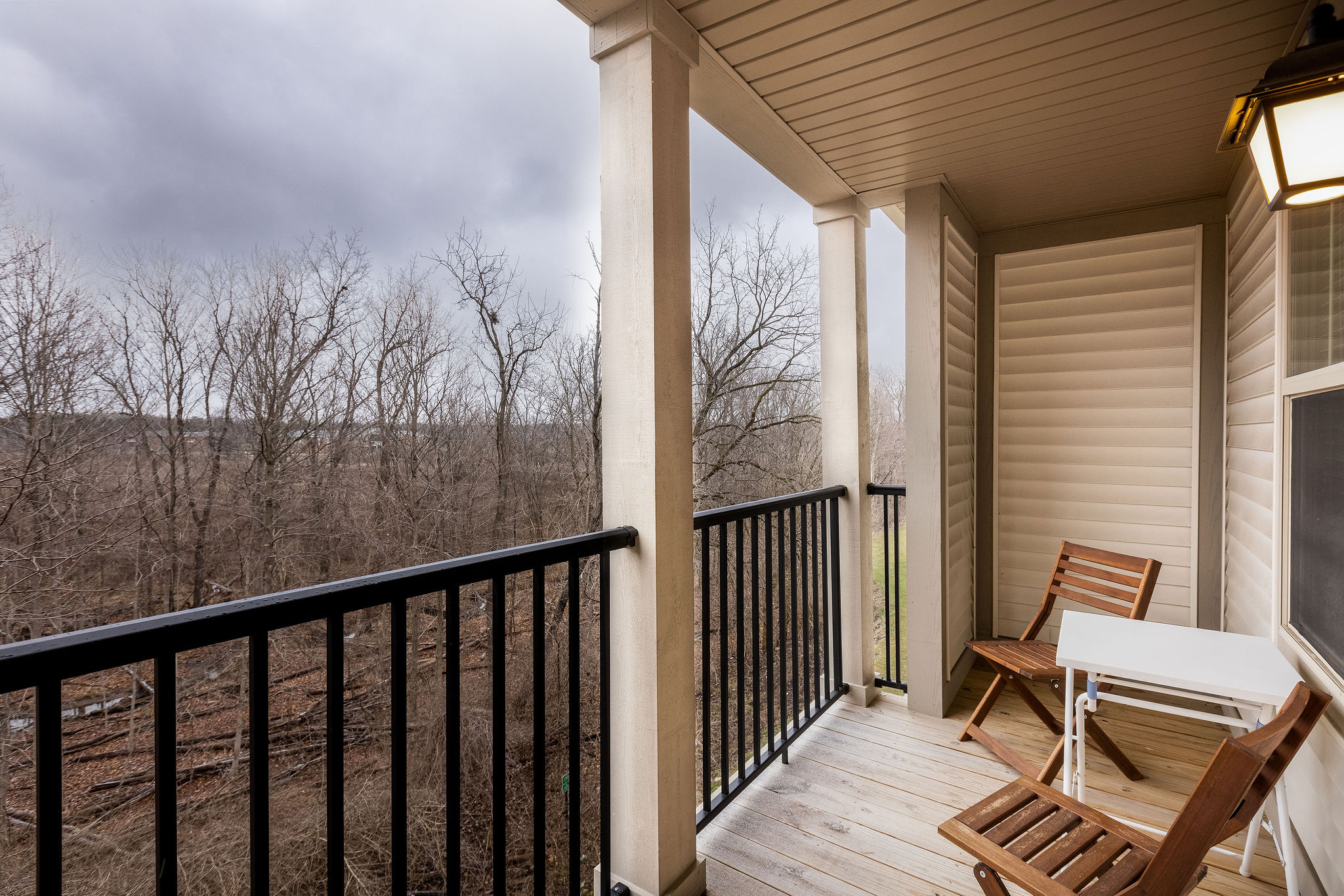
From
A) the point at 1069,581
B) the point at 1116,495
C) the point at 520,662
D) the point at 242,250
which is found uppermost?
the point at 242,250

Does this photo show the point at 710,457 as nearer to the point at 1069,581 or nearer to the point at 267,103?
the point at 1069,581

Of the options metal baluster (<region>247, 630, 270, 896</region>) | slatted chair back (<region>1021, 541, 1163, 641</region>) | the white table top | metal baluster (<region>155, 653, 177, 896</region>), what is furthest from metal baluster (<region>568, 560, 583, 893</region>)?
slatted chair back (<region>1021, 541, 1163, 641</region>)

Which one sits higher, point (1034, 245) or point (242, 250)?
point (242, 250)

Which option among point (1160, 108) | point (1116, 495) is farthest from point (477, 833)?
point (1160, 108)

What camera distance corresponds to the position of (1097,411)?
→ 3.28 metres

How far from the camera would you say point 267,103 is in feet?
19.6

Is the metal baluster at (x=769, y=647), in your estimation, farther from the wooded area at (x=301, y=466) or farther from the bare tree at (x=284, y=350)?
the bare tree at (x=284, y=350)

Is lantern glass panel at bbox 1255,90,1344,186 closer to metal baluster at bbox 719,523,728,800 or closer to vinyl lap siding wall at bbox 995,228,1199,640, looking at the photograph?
metal baluster at bbox 719,523,728,800

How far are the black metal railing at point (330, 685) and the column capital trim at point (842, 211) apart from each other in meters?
2.28

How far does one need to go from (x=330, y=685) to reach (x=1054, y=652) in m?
2.91

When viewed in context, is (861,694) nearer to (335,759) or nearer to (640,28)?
(335,759)

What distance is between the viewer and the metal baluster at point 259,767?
90 centimetres

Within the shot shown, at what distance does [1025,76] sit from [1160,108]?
2.27 ft

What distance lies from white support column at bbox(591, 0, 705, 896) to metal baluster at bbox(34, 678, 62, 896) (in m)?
1.10
